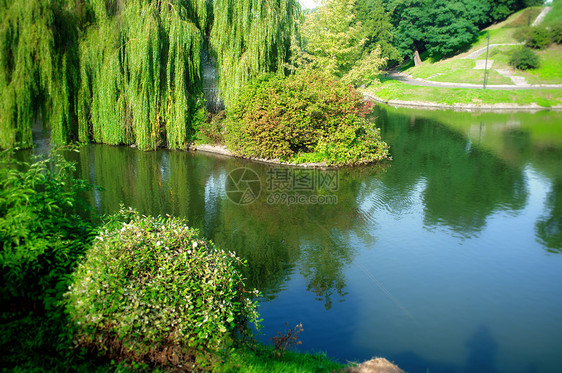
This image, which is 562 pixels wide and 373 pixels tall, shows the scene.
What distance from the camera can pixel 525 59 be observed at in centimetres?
4488

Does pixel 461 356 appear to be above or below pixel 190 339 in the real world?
below

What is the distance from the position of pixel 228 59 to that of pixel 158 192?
953 centimetres

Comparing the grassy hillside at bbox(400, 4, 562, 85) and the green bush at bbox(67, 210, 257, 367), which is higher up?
the grassy hillside at bbox(400, 4, 562, 85)

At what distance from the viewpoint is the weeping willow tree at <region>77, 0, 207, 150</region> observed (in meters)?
20.3

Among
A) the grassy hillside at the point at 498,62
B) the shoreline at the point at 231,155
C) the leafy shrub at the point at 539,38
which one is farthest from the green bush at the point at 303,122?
the leafy shrub at the point at 539,38

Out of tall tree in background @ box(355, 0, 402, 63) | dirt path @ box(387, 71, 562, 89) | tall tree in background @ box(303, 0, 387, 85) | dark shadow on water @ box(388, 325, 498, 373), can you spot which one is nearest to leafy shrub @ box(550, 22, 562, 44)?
dirt path @ box(387, 71, 562, 89)

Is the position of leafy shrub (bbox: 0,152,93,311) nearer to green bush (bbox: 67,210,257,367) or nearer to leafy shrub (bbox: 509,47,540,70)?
green bush (bbox: 67,210,257,367)

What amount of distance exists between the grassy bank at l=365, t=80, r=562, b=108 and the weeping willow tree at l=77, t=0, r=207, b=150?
93.4 ft

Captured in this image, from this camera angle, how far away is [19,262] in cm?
509

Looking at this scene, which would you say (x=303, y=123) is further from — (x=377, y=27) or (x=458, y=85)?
(x=377, y=27)

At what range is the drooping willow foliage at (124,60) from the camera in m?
19.8

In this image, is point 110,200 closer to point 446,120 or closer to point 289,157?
point 289,157

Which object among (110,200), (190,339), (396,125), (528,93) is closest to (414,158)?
(396,125)

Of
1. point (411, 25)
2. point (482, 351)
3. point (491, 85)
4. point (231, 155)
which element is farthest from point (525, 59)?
point (482, 351)
